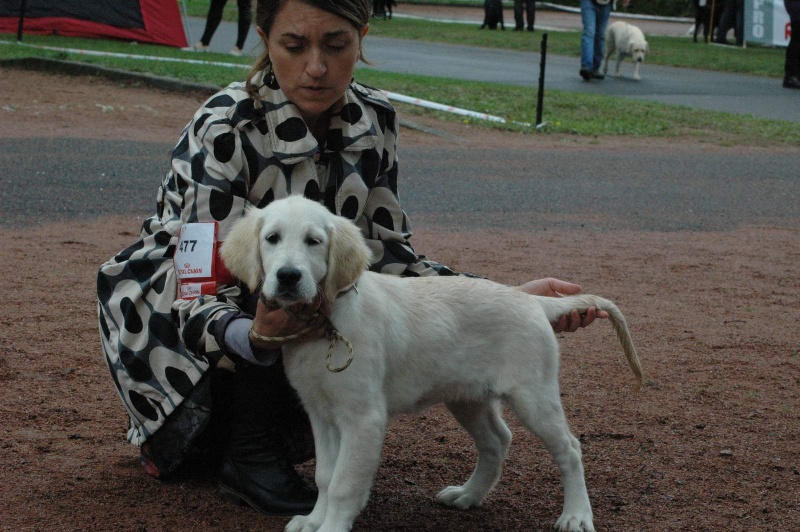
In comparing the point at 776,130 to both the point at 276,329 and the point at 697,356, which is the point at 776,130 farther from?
the point at 276,329

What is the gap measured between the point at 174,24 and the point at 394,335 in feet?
57.4

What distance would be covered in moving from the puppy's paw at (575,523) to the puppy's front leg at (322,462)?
81cm

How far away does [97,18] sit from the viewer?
63.0ft

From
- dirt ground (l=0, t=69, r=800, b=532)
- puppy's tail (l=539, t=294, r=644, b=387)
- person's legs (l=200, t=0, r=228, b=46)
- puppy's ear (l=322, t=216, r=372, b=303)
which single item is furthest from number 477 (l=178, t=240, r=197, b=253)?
person's legs (l=200, t=0, r=228, b=46)

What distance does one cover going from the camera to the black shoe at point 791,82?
797 inches

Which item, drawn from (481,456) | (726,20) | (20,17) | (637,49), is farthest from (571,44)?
(481,456)

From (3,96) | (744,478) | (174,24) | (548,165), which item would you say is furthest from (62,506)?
(174,24)

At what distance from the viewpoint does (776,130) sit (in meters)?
14.8

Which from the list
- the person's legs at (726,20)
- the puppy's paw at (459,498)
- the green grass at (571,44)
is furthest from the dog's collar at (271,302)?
the person's legs at (726,20)

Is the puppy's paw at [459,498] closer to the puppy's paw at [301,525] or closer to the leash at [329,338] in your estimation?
the puppy's paw at [301,525]

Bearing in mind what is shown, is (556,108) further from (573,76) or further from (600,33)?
(573,76)

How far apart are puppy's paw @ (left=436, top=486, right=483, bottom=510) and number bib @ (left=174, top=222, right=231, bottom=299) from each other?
1152 millimetres

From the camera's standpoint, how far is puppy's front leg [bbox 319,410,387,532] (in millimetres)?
3193

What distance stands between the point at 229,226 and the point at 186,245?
0.16 m
